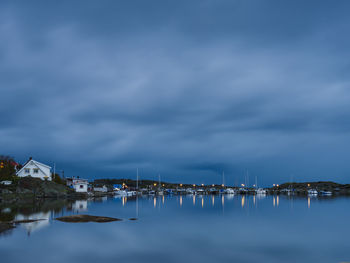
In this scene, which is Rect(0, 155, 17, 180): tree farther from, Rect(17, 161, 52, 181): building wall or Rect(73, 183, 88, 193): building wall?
Rect(73, 183, 88, 193): building wall

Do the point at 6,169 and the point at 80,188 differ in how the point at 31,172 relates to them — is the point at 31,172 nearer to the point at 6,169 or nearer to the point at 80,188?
the point at 6,169

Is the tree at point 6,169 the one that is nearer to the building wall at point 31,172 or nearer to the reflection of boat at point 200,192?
the building wall at point 31,172

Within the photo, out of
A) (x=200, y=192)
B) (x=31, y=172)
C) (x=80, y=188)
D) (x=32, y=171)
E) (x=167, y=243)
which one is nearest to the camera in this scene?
(x=167, y=243)

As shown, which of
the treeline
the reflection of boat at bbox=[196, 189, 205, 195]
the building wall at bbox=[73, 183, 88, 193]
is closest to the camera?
the treeline

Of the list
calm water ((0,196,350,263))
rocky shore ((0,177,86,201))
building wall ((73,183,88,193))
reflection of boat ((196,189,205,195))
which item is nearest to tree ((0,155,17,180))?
rocky shore ((0,177,86,201))

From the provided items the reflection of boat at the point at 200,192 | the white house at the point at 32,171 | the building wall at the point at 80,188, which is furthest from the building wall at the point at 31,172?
the reflection of boat at the point at 200,192

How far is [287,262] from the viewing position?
23000 millimetres

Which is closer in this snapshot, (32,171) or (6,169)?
(6,169)

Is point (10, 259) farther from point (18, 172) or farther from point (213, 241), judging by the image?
point (18, 172)

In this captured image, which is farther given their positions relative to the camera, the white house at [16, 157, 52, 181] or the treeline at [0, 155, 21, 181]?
the white house at [16, 157, 52, 181]

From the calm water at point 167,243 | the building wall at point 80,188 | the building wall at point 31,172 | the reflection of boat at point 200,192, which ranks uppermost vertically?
the building wall at point 31,172

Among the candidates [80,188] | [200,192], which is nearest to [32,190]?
[80,188]

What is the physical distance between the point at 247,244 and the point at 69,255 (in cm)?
1590

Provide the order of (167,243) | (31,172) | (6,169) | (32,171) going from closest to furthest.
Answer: (167,243) → (6,169) → (31,172) → (32,171)
